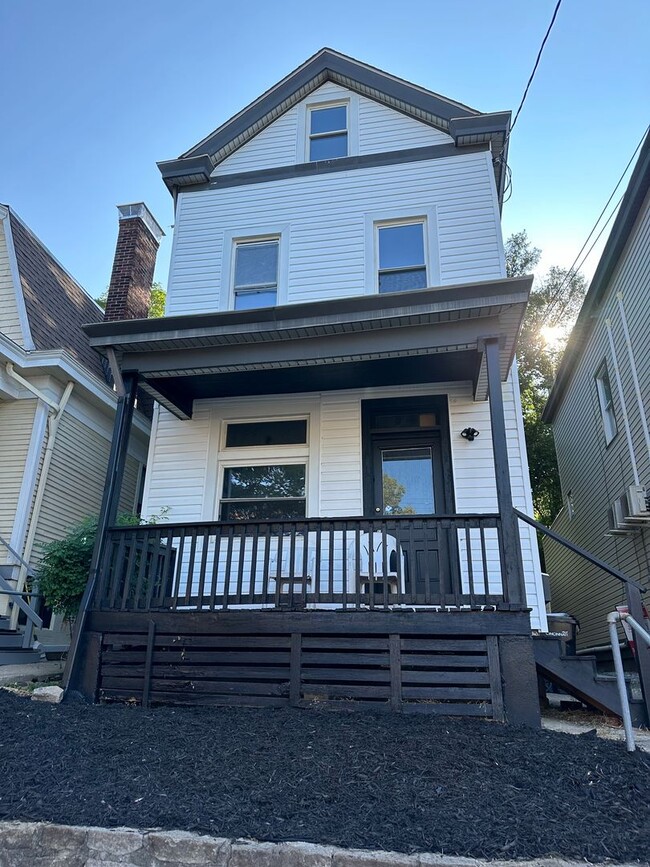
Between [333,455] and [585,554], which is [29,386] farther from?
[585,554]

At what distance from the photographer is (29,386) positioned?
26.6 ft

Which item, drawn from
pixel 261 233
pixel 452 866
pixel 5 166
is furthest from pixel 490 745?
pixel 5 166

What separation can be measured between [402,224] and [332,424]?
3108 millimetres

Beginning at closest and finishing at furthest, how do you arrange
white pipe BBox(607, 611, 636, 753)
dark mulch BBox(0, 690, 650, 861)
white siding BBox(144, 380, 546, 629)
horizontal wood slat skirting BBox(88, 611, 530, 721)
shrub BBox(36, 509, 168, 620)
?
dark mulch BBox(0, 690, 650, 861)
white pipe BBox(607, 611, 636, 753)
horizontal wood slat skirting BBox(88, 611, 530, 721)
shrub BBox(36, 509, 168, 620)
white siding BBox(144, 380, 546, 629)

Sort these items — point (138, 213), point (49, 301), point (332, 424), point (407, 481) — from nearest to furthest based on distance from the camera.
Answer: point (407, 481) < point (332, 424) < point (49, 301) < point (138, 213)

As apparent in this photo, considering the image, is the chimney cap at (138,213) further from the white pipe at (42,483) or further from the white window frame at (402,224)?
the white window frame at (402,224)

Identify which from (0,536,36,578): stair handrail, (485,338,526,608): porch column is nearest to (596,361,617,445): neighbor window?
(485,338,526,608): porch column

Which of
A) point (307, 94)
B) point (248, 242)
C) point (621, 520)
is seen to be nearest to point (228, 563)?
point (248, 242)

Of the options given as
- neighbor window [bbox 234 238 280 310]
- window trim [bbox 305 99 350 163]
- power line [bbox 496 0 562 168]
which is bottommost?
neighbor window [bbox 234 238 280 310]

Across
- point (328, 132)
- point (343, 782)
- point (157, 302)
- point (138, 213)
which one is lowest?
point (343, 782)

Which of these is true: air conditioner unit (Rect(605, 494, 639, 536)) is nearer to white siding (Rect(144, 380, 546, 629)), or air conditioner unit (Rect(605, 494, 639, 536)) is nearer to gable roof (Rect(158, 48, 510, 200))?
white siding (Rect(144, 380, 546, 629))

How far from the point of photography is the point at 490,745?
3.80 m

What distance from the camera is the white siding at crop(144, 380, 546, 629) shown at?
6.75 m

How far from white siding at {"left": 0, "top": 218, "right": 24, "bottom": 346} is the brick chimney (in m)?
1.47
